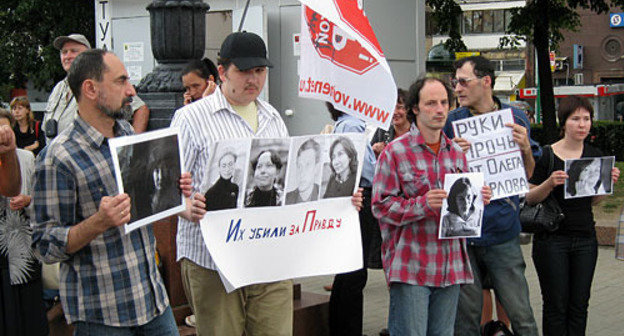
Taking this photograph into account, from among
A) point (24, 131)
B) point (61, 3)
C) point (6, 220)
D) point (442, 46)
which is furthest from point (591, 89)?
point (6, 220)

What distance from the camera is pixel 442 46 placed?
61.0 ft

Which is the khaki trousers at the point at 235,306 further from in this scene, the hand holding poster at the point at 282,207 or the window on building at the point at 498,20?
the window on building at the point at 498,20

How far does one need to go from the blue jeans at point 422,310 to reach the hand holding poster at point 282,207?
303 mm

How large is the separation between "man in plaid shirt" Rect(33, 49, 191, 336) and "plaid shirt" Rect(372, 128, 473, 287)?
1.46 m

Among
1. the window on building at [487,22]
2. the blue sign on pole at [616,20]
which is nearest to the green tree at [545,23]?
the blue sign on pole at [616,20]

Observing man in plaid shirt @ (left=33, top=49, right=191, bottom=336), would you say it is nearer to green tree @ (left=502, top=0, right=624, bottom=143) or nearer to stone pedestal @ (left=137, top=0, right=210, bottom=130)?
stone pedestal @ (left=137, top=0, right=210, bottom=130)

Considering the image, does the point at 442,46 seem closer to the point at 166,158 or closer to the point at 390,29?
the point at 390,29

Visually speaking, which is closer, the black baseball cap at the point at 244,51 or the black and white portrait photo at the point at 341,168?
the black baseball cap at the point at 244,51

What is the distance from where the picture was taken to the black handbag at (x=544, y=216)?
567cm

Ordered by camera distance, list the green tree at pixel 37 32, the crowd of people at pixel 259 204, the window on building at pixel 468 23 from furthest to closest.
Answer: the window on building at pixel 468 23 < the green tree at pixel 37 32 < the crowd of people at pixel 259 204

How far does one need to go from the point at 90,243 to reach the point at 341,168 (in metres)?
1.55

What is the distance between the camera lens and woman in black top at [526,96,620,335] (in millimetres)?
5715

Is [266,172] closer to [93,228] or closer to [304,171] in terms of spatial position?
[304,171]

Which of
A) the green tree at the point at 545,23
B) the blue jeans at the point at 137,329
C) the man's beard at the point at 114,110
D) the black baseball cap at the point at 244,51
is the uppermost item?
the green tree at the point at 545,23
